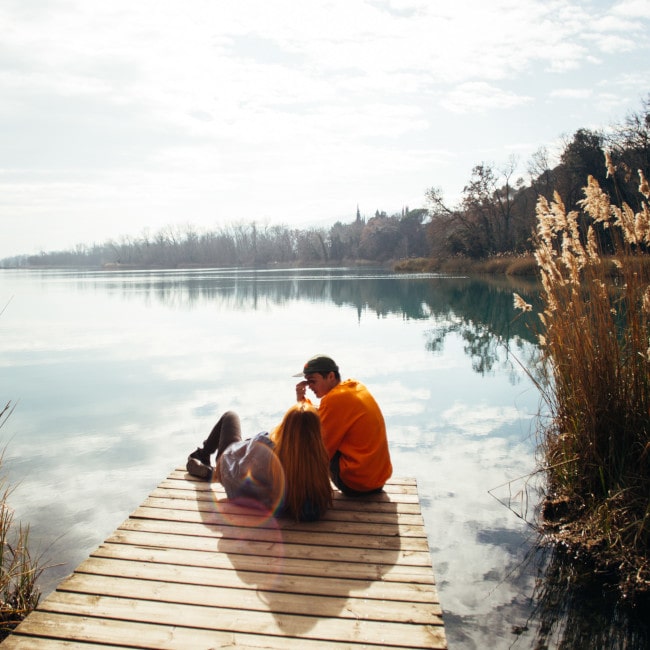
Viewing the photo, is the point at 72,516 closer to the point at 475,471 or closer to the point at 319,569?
the point at 319,569

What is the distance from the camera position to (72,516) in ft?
14.3

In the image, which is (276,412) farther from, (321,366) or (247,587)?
(247,587)

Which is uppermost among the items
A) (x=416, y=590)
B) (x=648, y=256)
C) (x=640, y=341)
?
(x=648, y=256)

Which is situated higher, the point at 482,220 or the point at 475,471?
the point at 482,220

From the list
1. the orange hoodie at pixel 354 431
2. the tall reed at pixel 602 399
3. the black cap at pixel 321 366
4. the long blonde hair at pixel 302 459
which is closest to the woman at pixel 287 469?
the long blonde hair at pixel 302 459

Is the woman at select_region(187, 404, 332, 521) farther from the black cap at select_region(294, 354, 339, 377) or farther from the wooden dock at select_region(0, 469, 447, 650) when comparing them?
the black cap at select_region(294, 354, 339, 377)

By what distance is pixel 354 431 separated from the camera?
11.2 feet

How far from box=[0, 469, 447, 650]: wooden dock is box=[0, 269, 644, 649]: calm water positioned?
56 centimetres

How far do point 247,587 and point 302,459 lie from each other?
75cm

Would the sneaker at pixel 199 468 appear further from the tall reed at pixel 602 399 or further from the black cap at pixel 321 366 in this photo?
the tall reed at pixel 602 399

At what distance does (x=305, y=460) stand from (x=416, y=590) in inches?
35.0

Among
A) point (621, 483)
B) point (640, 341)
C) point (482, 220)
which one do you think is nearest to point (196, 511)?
point (621, 483)

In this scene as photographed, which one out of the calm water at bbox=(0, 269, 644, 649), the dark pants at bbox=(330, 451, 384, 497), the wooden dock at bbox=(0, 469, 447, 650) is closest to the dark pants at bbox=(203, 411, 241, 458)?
the wooden dock at bbox=(0, 469, 447, 650)

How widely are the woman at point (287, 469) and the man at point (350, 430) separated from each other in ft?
0.78
